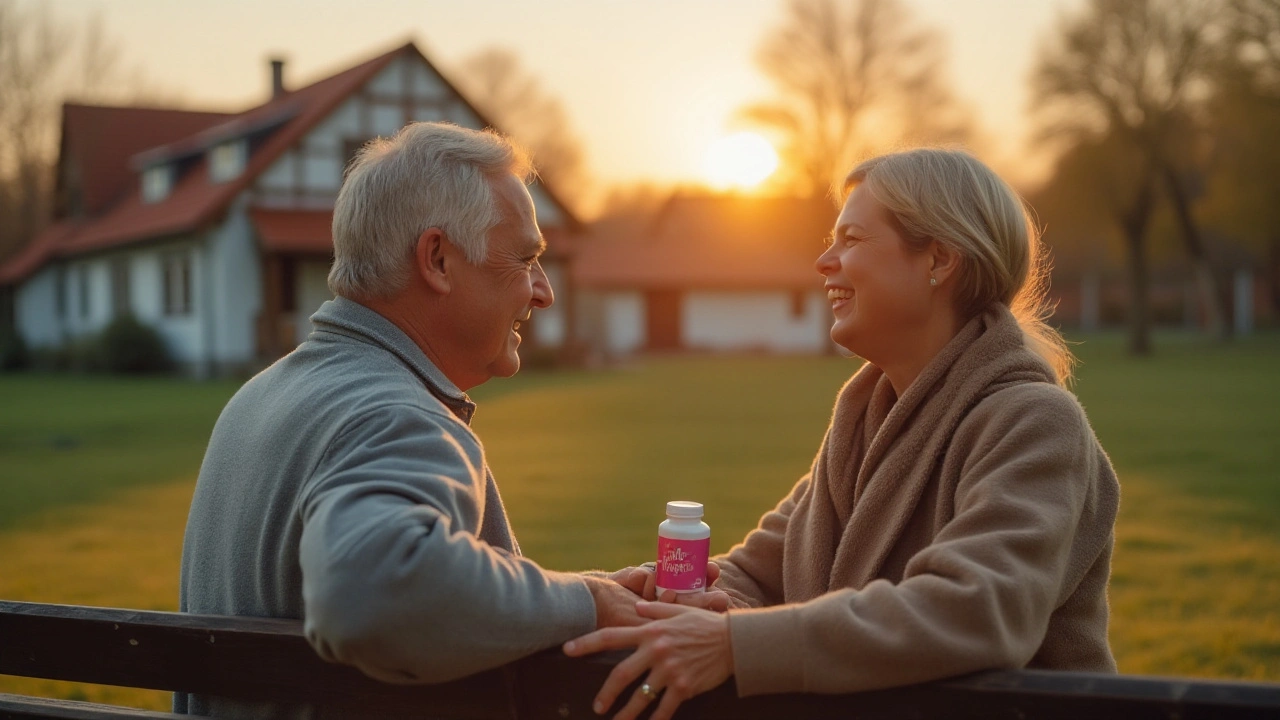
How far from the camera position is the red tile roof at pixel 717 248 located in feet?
159

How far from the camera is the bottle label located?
7.99ft

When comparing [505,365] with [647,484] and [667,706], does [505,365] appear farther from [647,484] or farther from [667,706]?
[647,484]

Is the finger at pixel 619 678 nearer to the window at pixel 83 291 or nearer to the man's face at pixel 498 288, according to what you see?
the man's face at pixel 498 288

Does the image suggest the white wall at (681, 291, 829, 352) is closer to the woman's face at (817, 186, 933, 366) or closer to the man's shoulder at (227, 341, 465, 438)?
the woman's face at (817, 186, 933, 366)

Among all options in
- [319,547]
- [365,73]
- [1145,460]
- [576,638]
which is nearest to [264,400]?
[319,547]

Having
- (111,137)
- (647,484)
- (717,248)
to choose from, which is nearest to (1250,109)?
(717,248)

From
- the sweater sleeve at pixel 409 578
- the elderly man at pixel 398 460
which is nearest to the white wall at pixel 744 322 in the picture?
the elderly man at pixel 398 460

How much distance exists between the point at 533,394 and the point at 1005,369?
22395 millimetres

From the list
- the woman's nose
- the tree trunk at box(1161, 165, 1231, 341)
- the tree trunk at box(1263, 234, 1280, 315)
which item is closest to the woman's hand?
the woman's nose

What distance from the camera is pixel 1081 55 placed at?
40969 mm

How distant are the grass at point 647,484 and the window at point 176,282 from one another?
18.4 ft

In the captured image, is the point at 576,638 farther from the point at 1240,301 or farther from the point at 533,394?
the point at 1240,301

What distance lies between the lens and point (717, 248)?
174ft

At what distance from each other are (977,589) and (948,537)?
221 mm
